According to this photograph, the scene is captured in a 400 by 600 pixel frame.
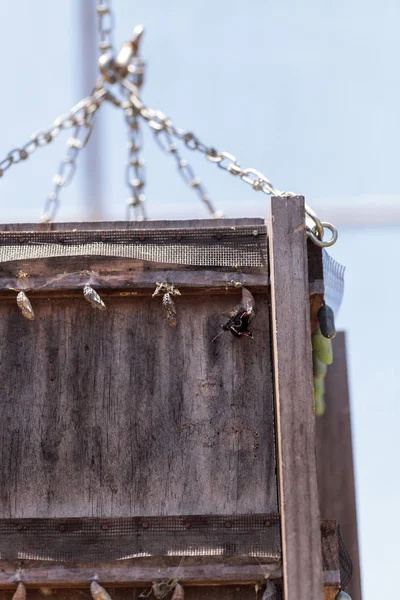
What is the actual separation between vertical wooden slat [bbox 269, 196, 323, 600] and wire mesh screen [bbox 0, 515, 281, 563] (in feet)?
0.54

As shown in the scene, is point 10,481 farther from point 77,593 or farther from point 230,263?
point 230,263

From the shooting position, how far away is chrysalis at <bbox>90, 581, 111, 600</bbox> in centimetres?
327

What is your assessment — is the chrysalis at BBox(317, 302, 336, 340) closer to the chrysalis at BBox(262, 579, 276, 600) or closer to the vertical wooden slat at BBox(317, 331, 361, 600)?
the chrysalis at BBox(262, 579, 276, 600)

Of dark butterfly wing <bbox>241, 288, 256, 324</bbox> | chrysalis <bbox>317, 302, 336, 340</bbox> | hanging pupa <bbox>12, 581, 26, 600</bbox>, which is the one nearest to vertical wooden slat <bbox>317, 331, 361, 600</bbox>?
chrysalis <bbox>317, 302, 336, 340</bbox>

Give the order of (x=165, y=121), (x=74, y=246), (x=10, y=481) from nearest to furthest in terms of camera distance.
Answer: (x=10, y=481)
(x=74, y=246)
(x=165, y=121)

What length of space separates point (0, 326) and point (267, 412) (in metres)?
1.09

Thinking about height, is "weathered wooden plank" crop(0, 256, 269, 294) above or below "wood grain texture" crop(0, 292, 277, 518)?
above

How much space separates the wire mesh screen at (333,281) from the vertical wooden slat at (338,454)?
1.16 m

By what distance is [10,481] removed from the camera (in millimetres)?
3531

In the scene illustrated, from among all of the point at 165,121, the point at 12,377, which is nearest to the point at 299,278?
the point at 12,377

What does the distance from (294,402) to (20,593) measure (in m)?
1.16

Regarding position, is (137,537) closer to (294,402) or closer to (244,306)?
(294,402)

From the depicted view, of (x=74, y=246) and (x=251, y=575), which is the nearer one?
(x=251, y=575)

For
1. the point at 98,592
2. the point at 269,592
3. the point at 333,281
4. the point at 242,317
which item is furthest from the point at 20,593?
Result: the point at 333,281
